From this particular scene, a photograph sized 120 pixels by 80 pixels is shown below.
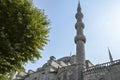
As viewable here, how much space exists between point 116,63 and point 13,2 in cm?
1731

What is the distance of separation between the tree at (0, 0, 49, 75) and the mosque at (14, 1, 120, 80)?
1505 centimetres

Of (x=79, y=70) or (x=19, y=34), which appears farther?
(x=79, y=70)

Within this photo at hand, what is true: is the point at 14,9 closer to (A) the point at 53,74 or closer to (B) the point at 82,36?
(B) the point at 82,36

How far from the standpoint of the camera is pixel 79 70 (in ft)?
89.9

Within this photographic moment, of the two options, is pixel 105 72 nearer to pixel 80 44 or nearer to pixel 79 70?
pixel 79 70

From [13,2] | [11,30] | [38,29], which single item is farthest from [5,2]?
[38,29]

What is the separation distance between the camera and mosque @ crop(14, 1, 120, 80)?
973 inches

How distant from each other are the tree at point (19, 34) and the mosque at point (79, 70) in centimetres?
1505

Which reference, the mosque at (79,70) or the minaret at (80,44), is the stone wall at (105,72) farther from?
the minaret at (80,44)

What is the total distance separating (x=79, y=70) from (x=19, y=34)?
17734mm

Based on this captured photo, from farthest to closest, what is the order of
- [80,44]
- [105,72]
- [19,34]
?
[80,44] → [105,72] → [19,34]

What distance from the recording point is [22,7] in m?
Result: 11.2

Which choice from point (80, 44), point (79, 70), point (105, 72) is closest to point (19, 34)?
point (105, 72)

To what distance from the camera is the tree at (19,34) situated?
10523 mm
